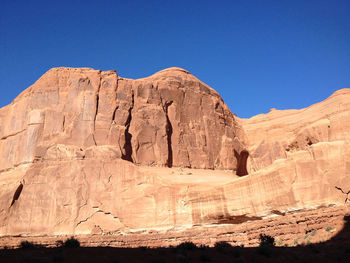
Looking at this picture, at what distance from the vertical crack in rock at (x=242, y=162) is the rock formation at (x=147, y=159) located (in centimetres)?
24

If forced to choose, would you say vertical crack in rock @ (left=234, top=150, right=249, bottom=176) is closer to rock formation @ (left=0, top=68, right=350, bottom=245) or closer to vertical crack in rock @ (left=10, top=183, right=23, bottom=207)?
rock formation @ (left=0, top=68, right=350, bottom=245)

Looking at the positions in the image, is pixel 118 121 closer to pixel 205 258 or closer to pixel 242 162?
pixel 242 162

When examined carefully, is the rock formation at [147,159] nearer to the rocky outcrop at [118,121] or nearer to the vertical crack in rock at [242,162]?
the rocky outcrop at [118,121]

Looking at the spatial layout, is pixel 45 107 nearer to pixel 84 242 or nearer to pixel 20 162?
pixel 20 162

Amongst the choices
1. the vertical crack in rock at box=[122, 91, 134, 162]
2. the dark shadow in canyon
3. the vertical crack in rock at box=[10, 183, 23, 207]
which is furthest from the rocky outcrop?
the dark shadow in canyon

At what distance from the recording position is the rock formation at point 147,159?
23562 mm

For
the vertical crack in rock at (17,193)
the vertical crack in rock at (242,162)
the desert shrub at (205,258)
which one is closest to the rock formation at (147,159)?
the vertical crack in rock at (17,193)

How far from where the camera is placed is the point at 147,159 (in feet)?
118

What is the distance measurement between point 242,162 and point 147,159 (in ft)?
45.8

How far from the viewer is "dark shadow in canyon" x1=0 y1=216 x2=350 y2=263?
1366cm

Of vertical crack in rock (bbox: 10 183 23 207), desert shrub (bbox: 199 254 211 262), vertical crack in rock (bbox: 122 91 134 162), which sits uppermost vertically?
vertical crack in rock (bbox: 122 91 134 162)

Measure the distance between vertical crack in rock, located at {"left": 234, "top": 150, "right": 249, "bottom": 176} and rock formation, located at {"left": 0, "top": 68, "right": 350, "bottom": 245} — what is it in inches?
9.4

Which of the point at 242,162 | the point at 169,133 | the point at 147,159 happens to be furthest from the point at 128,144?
the point at 242,162

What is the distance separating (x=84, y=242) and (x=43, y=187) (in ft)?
24.7
